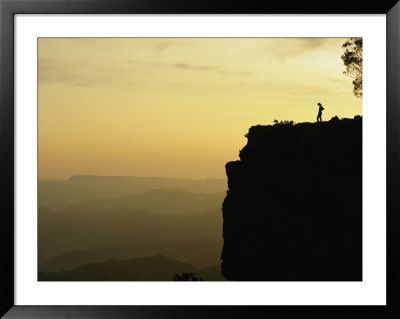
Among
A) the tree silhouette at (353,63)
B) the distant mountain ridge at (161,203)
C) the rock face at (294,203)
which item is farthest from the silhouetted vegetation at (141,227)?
the tree silhouette at (353,63)

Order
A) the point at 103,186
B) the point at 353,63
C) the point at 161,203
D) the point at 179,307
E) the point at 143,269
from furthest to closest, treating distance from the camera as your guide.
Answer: the point at 161,203, the point at 143,269, the point at 103,186, the point at 353,63, the point at 179,307

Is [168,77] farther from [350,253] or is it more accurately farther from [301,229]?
[350,253]

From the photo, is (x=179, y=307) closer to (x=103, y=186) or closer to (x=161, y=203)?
(x=103, y=186)

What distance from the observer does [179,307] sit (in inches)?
63.9

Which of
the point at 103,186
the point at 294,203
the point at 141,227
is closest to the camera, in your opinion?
the point at 294,203

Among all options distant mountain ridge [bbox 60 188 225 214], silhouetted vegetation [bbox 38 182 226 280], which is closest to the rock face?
silhouetted vegetation [bbox 38 182 226 280]

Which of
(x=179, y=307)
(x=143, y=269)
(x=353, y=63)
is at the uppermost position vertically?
(x=353, y=63)

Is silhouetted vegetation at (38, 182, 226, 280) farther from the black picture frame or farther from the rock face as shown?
the black picture frame

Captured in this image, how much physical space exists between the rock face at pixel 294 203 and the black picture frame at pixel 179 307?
23.3 feet

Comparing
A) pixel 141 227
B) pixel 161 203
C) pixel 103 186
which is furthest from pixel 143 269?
pixel 103 186

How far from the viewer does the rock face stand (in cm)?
910

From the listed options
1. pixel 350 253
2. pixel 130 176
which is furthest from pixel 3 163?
pixel 130 176

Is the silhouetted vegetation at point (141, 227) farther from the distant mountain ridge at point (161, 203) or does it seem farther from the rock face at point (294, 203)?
the rock face at point (294, 203)

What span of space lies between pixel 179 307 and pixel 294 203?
8.43 m
